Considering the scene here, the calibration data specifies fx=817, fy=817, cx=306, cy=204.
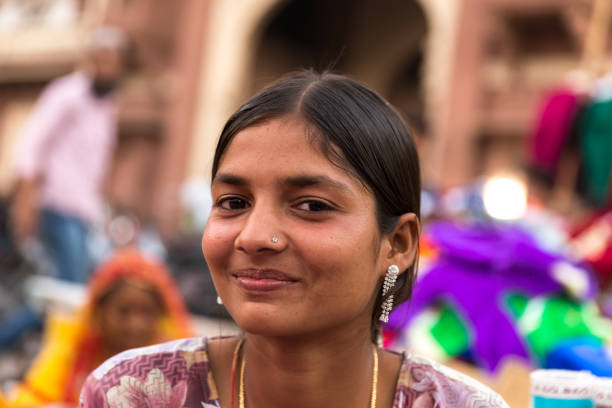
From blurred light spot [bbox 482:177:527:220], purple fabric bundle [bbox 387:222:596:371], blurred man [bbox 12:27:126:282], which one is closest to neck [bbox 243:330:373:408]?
purple fabric bundle [bbox 387:222:596:371]

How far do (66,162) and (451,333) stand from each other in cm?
260

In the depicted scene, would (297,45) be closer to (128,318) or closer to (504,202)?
(504,202)

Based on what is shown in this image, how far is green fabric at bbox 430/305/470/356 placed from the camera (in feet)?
9.89

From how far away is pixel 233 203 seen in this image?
1380 millimetres

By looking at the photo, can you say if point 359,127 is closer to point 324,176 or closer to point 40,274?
point 324,176

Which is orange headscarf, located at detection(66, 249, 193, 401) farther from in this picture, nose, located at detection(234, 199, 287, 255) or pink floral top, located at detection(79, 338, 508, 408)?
nose, located at detection(234, 199, 287, 255)

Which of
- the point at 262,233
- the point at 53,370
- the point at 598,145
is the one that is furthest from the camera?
the point at 598,145

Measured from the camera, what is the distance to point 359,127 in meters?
1.35

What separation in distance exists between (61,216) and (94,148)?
1.45 ft

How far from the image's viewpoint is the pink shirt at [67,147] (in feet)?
15.0

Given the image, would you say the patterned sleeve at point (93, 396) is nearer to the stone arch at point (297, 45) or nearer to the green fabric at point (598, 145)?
the green fabric at point (598, 145)

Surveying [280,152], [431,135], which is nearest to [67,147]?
[431,135]

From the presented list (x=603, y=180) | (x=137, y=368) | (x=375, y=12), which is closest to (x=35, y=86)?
(x=375, y=12)

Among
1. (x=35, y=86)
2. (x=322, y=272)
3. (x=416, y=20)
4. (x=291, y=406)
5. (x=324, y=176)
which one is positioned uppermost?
(x=416, y=20)
